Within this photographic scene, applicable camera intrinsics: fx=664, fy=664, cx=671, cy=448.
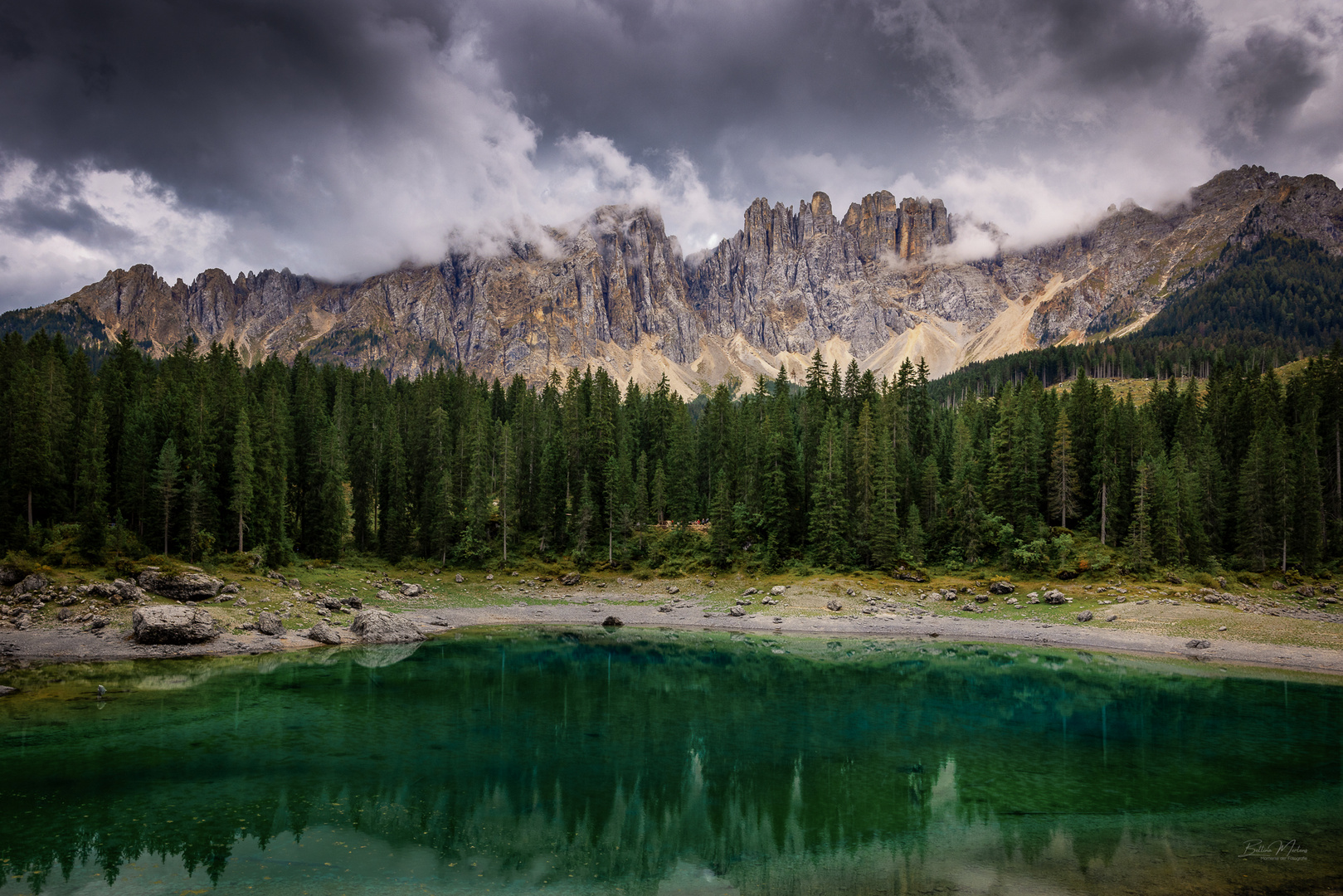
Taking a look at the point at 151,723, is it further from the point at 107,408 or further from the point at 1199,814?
the point at 107,408

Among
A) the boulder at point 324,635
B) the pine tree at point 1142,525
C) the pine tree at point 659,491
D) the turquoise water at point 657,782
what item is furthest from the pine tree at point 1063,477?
the boulder at point 324,635

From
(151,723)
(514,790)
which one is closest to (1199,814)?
(514,790)

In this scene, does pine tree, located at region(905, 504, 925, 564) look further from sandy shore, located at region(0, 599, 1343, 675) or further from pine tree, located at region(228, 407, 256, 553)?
pine tree, located at region(228, 407, 256, 553)

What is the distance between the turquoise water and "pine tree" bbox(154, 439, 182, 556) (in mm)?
20607

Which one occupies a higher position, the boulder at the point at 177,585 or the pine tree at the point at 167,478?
the pine tree at the point at 167,478

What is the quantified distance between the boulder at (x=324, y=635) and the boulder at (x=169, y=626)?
202 inches

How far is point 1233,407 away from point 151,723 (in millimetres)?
96214

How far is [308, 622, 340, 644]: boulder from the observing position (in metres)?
41.1

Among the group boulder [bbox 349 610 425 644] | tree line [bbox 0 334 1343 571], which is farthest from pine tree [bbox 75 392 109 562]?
boulder [bbox 349 610 425 644]

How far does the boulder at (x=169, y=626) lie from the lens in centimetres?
3662

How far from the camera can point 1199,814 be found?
58.2ft

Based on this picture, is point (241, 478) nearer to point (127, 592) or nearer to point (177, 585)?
point (177, 585)

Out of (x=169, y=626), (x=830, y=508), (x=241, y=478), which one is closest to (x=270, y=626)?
Result: (x=169, y=626)

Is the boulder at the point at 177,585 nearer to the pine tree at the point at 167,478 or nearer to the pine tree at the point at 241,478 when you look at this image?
the pine tree at the point at 167,478
